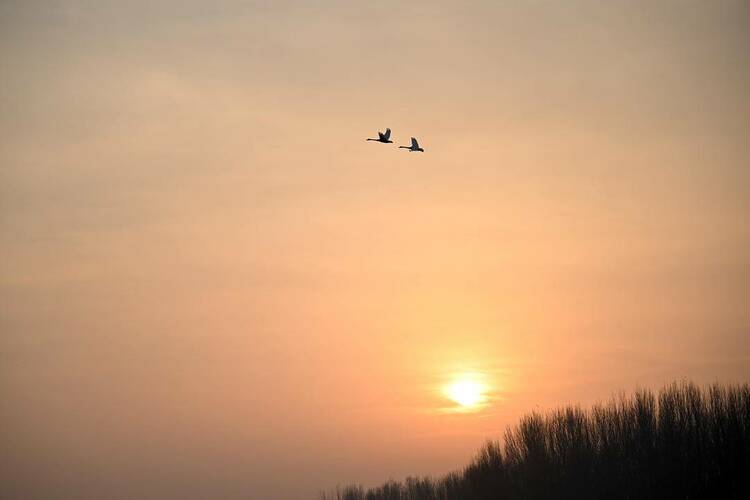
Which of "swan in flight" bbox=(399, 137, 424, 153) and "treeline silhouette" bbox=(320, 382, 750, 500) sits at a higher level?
"swan in flight" bbox=(399, 137, 424, 153)

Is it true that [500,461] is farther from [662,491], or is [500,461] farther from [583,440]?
[662,491]

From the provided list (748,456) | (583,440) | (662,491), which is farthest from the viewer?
(583,440)

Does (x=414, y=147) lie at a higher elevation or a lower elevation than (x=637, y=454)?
higher

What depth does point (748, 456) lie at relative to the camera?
4019cm

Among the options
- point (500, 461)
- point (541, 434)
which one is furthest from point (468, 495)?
point (541, 434)

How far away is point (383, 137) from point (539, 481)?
2275 centimetres

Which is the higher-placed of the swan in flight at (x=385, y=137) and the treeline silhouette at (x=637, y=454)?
the swan in flight at (x=385, y=137)

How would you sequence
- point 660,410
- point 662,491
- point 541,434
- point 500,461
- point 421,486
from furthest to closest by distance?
point 421,486, point 500,461, point 541,434, point 660,410, point 662,491

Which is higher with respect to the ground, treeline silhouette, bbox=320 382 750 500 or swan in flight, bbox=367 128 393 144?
swan in flight, bbox=367 128 393 144

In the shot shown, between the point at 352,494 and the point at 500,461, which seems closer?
the point at 500,461

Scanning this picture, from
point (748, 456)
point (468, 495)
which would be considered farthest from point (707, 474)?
point (468, 495)

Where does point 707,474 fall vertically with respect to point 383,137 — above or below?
below

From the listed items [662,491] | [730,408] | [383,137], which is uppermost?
[383,137]

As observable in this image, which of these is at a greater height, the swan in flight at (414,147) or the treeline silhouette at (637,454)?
the swan in flight at (414,147)
